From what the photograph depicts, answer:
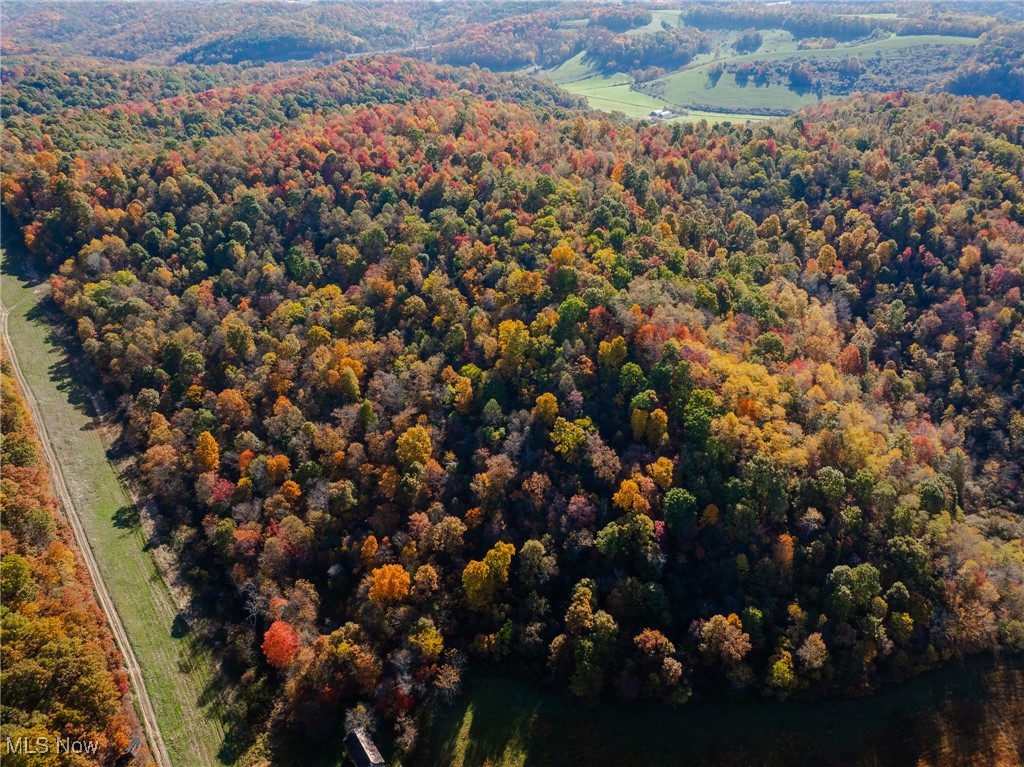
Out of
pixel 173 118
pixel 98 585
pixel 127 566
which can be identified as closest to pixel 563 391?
pixel 127 566

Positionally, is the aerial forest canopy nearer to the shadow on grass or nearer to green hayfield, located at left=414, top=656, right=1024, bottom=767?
green hayfield, located at left=414, top=656, right=1024, bottom=767

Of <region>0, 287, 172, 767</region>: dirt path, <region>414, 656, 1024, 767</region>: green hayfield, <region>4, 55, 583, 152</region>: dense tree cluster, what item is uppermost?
<region>4, 55, 583, 152</region>: dense tree cluster

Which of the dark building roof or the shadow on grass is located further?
the shadow on grass

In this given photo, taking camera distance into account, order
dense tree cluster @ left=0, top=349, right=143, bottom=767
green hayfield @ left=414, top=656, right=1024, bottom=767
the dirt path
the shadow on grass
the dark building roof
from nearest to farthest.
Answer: dense tree cluster @ left=0, top=349, right=143, bottom=767 < the dark building roof < green hayfield @ left=414, top=656, right=1024, bottom=767 < the dirt path < the shadow on grass

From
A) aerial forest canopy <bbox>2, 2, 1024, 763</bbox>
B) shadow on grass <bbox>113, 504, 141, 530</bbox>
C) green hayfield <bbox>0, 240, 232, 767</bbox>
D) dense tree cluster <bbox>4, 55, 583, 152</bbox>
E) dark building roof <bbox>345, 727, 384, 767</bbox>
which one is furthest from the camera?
dense tree cluster <bbox>4, 55, 583, 152</bbox>

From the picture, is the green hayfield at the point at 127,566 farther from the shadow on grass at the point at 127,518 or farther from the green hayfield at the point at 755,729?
the green hayfield at the point at 755,729

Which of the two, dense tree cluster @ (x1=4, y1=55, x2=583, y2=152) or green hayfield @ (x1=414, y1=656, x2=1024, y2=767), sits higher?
dense tree cluster @ (x1=4, y1=55, x2=583, y2=152)

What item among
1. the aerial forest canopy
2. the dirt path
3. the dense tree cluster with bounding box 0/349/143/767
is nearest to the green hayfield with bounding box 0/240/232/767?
the dirt path
